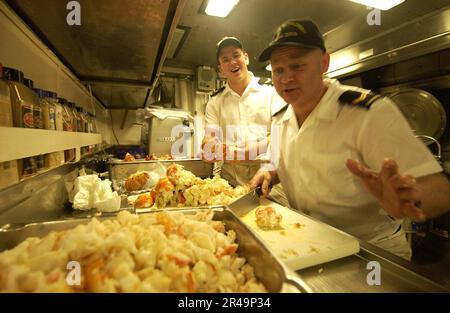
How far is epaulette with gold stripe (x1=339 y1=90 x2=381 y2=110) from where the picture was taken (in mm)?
1150

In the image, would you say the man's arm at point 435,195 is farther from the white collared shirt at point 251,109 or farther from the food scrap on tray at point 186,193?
the white collared shirt at point 251,109

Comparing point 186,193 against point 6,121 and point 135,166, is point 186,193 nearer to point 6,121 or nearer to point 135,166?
point 6,121

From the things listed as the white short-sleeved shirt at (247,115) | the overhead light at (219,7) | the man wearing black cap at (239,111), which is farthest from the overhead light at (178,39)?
the white short-sleeved shirt at (247,115)

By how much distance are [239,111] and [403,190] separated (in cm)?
191

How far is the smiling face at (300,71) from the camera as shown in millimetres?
1327

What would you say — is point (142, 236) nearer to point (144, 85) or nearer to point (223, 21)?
point (144, 85)

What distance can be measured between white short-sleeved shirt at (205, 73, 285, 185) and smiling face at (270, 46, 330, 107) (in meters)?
0.92

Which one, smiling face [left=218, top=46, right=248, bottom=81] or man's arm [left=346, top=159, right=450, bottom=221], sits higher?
smiling face [left=218, top=46, right=248, bottom=81]

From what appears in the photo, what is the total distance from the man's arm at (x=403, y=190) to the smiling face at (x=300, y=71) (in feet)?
2.05

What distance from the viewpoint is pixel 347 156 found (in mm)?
1244

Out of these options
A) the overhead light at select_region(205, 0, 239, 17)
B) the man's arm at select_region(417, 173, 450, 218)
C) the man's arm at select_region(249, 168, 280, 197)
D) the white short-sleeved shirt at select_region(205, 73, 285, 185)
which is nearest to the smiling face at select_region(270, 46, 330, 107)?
the man's arm at select_region(249, 168, 280, 197)

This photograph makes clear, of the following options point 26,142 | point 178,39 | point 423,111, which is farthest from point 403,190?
point 178,39

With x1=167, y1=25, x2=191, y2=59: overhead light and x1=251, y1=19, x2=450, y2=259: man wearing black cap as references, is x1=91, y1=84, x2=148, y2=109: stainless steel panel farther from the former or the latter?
x1=251, y1=19, x2=450, y2=259: man wearing black cap
